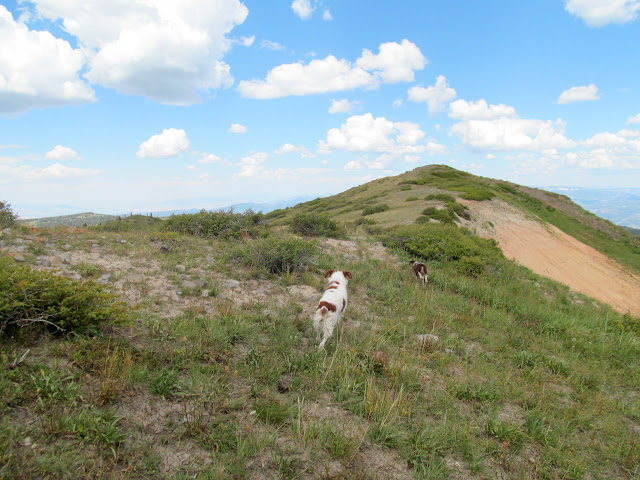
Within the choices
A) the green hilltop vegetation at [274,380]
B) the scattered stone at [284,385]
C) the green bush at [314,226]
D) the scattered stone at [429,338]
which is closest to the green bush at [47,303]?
the green hilltop vegetation at [274,380]

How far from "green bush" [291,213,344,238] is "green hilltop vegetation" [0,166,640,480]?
4.90 metres

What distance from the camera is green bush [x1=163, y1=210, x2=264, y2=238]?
1048cm

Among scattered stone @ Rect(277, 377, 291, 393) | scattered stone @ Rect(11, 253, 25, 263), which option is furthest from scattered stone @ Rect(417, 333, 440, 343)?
scattered stone @ Rect(11, 253, 25, 263)

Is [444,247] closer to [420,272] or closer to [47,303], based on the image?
[420,272]

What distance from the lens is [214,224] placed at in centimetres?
1077

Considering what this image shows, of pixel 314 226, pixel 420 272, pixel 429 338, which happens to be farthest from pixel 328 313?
pixel 314 226

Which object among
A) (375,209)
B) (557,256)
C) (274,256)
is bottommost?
(557,256)

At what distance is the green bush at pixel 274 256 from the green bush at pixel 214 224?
2.39 meters

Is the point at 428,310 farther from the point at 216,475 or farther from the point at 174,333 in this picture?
the point at 216,475

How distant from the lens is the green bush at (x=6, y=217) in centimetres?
823

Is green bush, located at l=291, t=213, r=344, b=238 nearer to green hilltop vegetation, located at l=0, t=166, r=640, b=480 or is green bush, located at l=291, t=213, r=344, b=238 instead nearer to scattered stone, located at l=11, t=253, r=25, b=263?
green hilltop vegetation, located at l=0, t=166, r=640, b=480

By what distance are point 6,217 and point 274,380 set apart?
31.0ft

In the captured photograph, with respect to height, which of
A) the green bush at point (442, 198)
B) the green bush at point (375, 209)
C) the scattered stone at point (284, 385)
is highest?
the green bush at point (442, 198)

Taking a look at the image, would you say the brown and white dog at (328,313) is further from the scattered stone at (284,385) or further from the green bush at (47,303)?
the green bush at (47,303)
